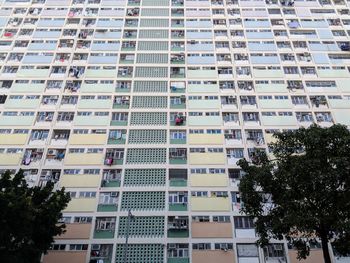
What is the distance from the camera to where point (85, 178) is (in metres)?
31.5

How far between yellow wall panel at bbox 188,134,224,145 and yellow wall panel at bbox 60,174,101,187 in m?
8.38

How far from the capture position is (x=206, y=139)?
33562mm

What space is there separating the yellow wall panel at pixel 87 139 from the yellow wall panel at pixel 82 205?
17.2 ft

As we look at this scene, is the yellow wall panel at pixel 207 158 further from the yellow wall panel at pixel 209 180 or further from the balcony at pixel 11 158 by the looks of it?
the balcony at pixel 11 158

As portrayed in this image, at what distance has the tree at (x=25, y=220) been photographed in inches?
787

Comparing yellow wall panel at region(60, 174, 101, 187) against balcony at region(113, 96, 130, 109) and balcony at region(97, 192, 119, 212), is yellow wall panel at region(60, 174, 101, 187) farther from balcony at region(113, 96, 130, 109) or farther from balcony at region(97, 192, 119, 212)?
balcony at region(113, 96, 130, 109)

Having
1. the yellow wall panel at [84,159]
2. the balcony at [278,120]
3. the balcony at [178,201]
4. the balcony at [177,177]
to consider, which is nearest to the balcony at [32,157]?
the yellow wall panel at [84,159]

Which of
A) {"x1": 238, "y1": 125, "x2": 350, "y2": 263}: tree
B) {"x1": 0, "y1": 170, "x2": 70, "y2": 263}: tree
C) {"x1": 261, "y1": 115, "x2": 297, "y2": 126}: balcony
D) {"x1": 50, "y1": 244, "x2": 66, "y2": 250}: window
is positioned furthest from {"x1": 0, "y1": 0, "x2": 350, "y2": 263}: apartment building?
{"x1": 238, "y1": 125, "x2": 350, "y2": 263}: tree

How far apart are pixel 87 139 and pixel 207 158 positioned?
10317 mm

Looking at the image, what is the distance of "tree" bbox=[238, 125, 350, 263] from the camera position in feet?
66.0

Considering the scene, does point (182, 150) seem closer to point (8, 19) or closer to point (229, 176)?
point (229, 176)

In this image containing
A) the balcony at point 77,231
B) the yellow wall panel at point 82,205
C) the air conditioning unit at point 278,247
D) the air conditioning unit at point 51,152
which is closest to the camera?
the air conditioning unit at point 278,247

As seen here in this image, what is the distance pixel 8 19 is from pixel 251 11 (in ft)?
88.6

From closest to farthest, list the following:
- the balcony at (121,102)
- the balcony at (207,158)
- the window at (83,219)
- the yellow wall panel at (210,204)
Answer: the window at (83,219) < the yellow wall panel at (210,204) < the balcony at (207,158) < the balcony at (121,102)
